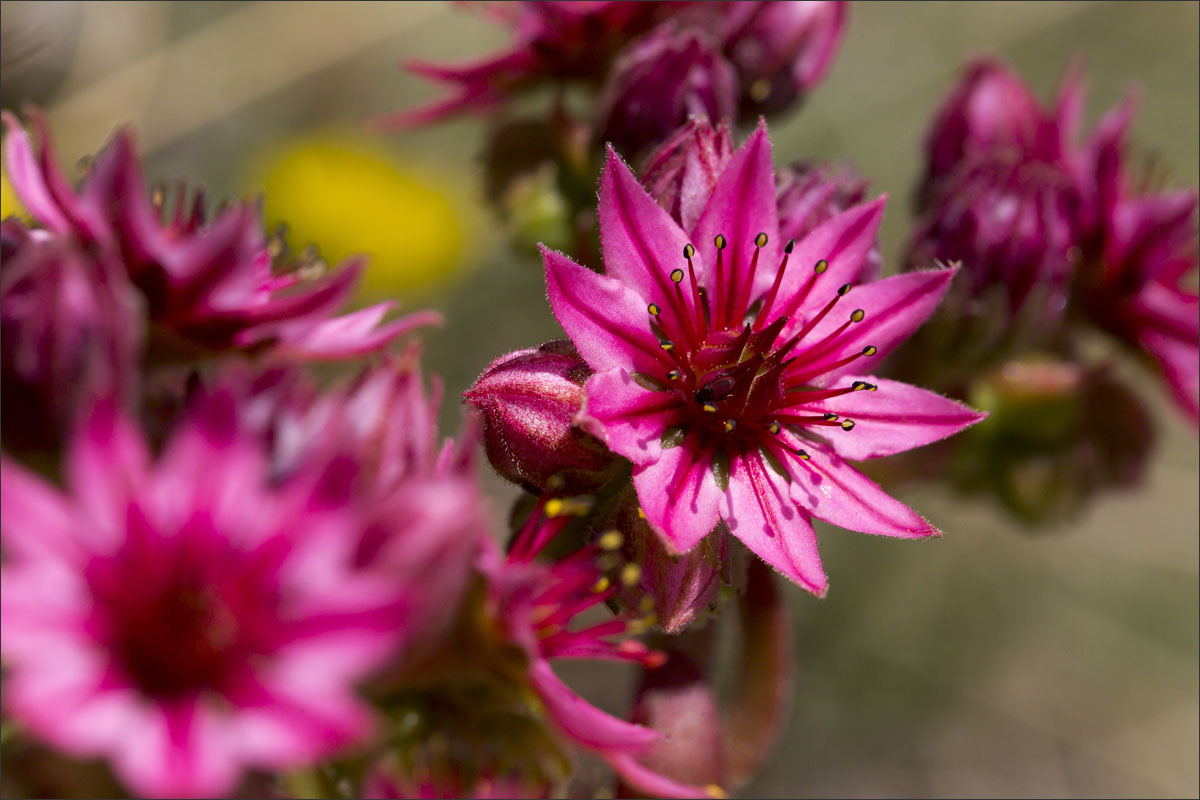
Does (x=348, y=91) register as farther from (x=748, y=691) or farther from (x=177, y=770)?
(x=177, y=770)

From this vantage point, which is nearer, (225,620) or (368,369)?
(225,620)

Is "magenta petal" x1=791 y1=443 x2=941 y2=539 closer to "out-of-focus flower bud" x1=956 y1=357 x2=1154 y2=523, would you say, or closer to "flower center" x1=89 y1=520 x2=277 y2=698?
"flower center" x1=89 y1=520 x2=277 y2=698

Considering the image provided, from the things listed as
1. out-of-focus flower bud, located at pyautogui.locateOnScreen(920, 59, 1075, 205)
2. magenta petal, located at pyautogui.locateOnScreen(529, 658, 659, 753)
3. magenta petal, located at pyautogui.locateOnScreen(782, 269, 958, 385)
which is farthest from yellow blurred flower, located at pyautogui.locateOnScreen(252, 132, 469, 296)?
magenta petal, located at pyautogui.locateOnScreen(529, 658, 659, 753)

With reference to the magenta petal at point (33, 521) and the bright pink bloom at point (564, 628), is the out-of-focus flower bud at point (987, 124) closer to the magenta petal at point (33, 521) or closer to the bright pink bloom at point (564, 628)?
the bright pink bloom at point (564, 628)

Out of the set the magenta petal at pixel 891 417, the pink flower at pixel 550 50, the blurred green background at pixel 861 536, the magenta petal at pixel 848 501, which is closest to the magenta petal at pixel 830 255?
the magenta petal at pixel 891 417

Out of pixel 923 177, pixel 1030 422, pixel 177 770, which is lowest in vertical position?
pixel 1030 422

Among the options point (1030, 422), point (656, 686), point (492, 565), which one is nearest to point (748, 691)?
point (656, 686)
